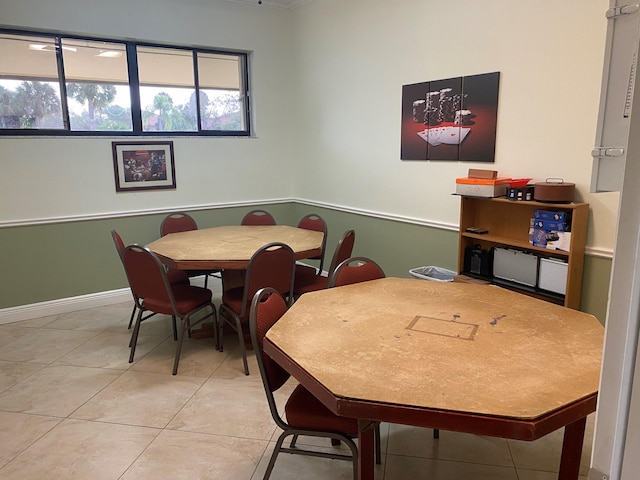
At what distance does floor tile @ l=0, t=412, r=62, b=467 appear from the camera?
2.33 meters

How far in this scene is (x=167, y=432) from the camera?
245cm

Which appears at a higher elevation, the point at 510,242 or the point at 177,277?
the point at 510,242

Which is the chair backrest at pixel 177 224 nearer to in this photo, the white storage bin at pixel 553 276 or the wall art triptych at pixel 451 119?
the wall art triptych at pixel 451 119

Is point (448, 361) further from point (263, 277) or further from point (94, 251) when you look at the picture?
point (94, 251)

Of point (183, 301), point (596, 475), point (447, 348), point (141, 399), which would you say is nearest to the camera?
point (596, 475)

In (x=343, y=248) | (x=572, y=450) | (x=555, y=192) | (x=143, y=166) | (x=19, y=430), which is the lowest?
(x=19, y=430)

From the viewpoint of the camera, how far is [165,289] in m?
3.01

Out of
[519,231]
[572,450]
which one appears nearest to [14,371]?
[572,450]

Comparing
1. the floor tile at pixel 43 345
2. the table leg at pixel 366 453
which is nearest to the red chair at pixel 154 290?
the floor tile at pixel 43 345

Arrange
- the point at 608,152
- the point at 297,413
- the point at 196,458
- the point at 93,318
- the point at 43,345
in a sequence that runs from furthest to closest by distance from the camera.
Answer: the point at 93,318
the point at 43,345
the point at 196,458
the point at 297,413
the point at 608,152

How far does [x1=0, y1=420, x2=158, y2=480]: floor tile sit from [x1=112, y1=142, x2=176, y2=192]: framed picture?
102 inches

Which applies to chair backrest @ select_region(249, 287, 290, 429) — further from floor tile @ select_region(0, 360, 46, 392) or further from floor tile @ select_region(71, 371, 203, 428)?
floor tile @ select_region(0, 360, 46, 392)

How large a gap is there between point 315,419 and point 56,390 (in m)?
2.04

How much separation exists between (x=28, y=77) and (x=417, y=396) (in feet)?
14.3
